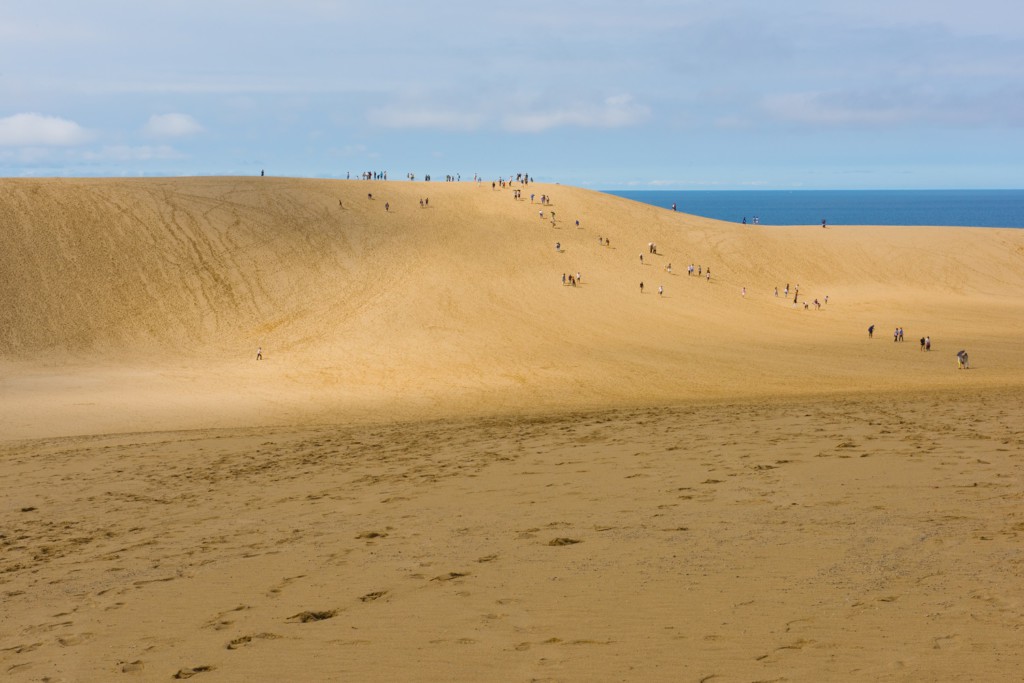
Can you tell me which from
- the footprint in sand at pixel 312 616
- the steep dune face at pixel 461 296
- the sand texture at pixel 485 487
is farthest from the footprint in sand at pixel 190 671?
the steep dune face at pixel 461 296

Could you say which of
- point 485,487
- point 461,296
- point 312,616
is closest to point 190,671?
point 312,616

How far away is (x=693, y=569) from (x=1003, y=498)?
4.49 metres

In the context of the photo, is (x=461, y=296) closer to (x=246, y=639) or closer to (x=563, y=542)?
(x=563, y=542)

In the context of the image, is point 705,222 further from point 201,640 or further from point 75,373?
point 201,640

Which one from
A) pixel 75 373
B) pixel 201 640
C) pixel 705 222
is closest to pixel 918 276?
pixel 705 222

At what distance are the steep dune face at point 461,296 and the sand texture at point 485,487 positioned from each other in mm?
282

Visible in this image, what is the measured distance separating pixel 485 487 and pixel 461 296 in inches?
1228

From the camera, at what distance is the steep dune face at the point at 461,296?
102 feet

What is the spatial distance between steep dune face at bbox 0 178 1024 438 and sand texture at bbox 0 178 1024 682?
282 mm

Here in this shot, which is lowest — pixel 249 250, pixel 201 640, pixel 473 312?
pixel 201 640

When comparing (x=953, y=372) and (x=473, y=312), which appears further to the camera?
(x=473, y=312)

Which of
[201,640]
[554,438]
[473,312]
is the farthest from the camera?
[473,312]

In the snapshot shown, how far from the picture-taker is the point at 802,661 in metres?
Answer: 6.59

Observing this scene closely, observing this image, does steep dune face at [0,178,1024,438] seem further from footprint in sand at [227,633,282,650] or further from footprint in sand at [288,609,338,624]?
footprint in sand at [227,633,282,650]
